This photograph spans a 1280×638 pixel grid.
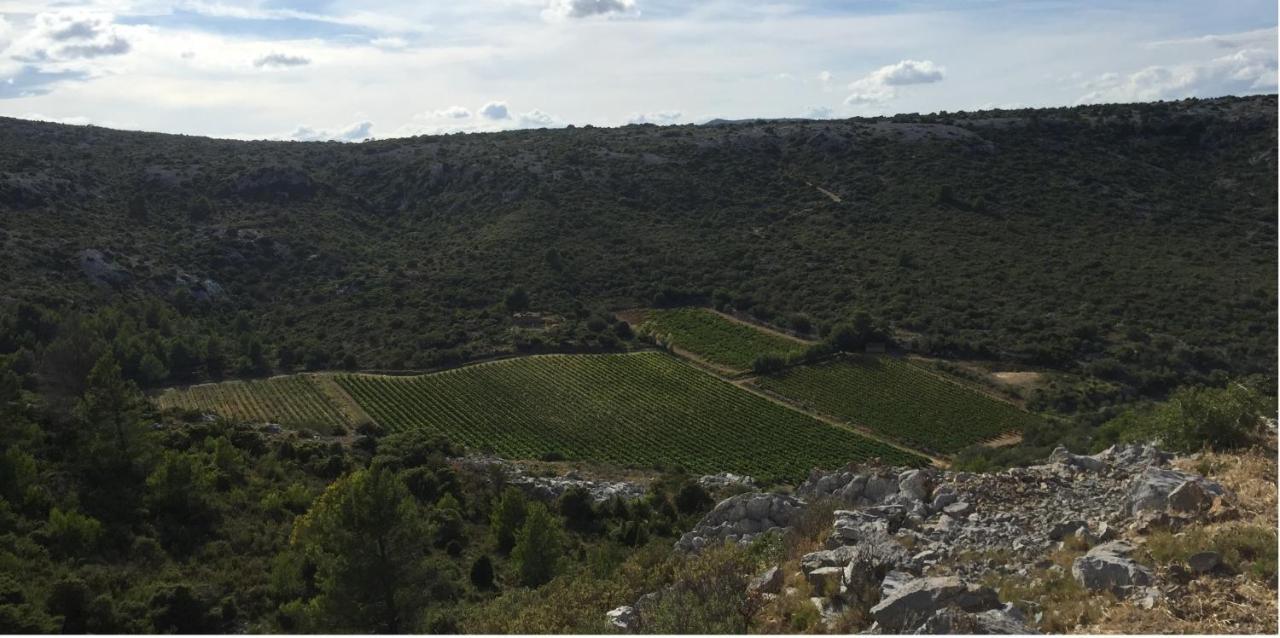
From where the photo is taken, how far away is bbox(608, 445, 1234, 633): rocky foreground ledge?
1103cm

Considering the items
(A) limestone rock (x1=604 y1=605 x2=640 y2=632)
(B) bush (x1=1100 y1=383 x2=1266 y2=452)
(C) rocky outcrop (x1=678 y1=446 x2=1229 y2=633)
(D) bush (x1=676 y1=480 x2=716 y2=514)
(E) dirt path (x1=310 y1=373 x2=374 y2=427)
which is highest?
(B) bush (x1=1100 y1=383 x2=1266 y2=452)

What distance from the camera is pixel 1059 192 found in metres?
92.6

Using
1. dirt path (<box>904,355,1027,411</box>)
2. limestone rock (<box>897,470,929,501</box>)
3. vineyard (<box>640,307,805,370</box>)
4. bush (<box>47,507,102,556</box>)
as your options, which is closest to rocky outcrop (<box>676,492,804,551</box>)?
limestone rock (<box>897,470,929,501</box>)

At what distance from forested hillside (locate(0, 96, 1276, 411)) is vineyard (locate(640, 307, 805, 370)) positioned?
3.23m

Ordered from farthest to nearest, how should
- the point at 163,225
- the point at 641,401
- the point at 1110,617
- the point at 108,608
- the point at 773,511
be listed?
the point at 163,225
the point at 641,401
the point at 773,511
the point at 108,608
the point at 1110,617

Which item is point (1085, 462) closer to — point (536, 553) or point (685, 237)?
point (536, 553)

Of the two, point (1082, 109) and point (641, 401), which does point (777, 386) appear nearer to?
point (641, 401)

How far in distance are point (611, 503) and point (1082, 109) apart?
11424 cm

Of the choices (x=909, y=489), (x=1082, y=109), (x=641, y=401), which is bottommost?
(x=641, y=401)

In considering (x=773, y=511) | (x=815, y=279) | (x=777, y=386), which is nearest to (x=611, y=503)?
(x=773, y=511)

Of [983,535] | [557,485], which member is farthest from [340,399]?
[983,535]

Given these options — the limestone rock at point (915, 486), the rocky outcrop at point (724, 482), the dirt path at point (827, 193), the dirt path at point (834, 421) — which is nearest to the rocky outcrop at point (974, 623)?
the limestone rock at point (915, 486)

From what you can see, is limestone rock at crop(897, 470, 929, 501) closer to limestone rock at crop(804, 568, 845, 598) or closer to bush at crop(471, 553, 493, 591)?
limestone rock at crop(804, 568, 845, 598)

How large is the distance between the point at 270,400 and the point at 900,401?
47328mm
